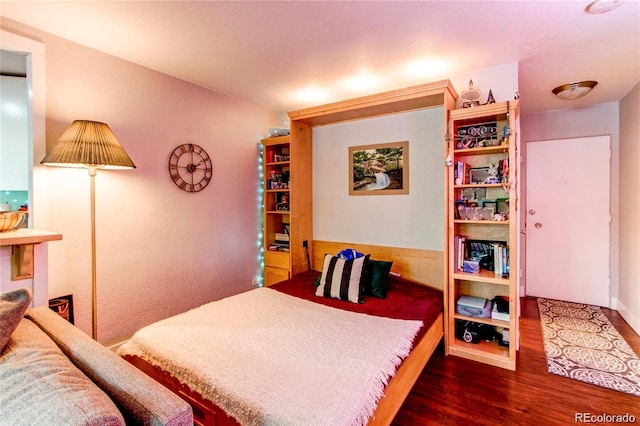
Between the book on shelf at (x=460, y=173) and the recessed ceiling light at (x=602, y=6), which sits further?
the book on shelf at (x=460, y=173)

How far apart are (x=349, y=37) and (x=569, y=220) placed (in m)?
3.56

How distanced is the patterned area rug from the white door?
0.37 metres

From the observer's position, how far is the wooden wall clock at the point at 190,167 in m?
2.87

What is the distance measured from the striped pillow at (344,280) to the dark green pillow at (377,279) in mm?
127

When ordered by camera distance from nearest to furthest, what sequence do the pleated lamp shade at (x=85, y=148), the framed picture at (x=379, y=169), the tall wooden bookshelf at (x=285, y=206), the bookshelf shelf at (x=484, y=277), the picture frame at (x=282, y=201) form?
the pleated lamp shade at (x=85, y=148) < the bookshelf shelf at (x=484, y=277) < the framed picture at (x=379, y=169) < the tall wooden bookshelf at (x=285, y=206) < the picture frame at (x=282, y=201)

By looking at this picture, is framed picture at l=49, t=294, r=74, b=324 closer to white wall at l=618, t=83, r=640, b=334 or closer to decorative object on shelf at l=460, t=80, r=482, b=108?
decorative object on shelf at l=460, t=80, r=482, b=108

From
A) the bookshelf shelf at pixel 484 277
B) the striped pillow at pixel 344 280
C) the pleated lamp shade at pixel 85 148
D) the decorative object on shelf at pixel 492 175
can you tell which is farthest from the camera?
the striped pillow at pixel 344 280

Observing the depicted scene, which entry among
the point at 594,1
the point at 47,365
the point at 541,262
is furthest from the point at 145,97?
the point at 541,262

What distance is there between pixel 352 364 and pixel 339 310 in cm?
77

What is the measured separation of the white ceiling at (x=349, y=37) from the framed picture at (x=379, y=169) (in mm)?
656

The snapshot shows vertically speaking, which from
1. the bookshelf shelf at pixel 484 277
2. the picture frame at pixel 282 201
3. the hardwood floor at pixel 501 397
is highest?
the picture frame at pixel 282 201

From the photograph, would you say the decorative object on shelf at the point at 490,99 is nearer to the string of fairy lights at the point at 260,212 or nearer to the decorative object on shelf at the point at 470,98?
the decorative object on shelf at the point at 470,98

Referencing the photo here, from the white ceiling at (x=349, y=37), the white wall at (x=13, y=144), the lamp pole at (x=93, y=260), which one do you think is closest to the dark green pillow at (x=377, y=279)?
the white ceiling at (x=349, y=37)

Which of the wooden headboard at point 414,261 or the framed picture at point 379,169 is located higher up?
the framed picture at point 379,169
